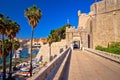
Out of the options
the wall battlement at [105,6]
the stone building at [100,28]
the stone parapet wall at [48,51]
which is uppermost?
the wall battlement at [105,6]

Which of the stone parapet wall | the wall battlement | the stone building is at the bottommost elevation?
the stone parapet wall

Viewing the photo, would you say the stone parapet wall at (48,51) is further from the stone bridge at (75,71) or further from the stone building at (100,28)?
the stone bridge at (75,71)

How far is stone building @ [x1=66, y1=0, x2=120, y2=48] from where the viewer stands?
36688 mm

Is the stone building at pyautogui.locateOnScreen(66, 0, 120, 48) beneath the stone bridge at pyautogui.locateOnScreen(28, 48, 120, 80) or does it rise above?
above

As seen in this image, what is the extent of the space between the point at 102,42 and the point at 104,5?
8090 millimetres

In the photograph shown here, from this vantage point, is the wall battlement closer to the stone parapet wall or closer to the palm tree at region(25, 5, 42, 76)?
the palm tree at region(25, 5, 42, 76)

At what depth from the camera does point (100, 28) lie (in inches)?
1585

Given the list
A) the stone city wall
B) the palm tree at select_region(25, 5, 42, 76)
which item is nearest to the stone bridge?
the stone city wall

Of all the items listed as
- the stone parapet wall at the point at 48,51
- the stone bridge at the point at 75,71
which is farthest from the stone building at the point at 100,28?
the stone bridge at the point at 75,71

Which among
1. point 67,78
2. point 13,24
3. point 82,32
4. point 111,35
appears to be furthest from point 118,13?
point 67,78

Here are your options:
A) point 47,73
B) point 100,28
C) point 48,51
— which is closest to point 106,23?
point 100,28

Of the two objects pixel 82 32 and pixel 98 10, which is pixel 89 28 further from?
pixel 98 10

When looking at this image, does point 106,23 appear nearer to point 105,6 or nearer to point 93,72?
point 105,6

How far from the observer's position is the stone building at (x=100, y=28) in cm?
3669
